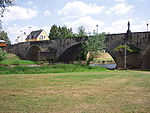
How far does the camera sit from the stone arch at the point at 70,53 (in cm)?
5556

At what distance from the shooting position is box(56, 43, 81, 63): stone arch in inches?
2188

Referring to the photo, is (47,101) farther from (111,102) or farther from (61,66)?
(61,66)

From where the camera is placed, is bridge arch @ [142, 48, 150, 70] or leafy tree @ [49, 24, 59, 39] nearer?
bridge arch @ [142, 48, 150, 70]

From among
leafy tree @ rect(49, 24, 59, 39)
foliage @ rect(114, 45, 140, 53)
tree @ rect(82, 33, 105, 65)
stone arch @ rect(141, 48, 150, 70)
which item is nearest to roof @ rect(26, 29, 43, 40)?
leafy tree @ rect(49, 24, 59, 39)

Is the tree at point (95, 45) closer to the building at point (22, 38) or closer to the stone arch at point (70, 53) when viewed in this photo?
the stone arch at point (70, 53)

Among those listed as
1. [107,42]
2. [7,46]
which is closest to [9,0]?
[107,42]

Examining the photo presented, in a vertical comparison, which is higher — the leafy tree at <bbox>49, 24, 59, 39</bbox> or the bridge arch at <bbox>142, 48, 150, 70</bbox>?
the leafy tree at <bbox>49, 24, 59, 39</bbox>

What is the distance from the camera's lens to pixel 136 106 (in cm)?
805

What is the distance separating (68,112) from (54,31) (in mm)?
85262

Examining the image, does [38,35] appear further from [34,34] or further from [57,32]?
[57,32]

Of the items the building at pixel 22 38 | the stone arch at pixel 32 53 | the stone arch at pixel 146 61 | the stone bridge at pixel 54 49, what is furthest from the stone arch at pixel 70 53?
the building at pixel 22 38

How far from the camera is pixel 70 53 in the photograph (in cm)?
6228

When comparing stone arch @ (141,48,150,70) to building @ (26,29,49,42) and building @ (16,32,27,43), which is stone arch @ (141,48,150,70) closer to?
building @ (26,29,49,42)

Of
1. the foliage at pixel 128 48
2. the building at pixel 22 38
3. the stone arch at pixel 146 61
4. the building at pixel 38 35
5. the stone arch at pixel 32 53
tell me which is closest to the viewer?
the foliage at pixel 128 48
